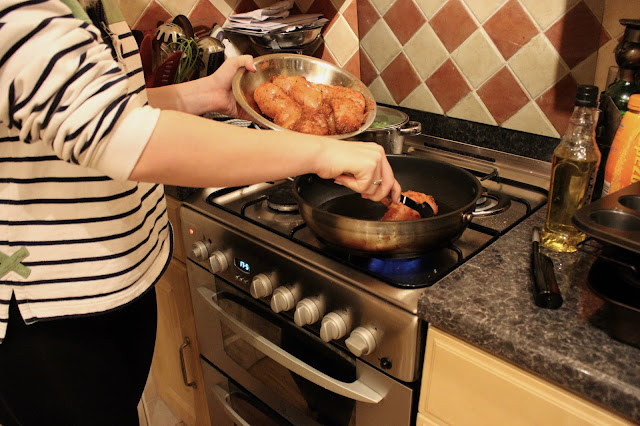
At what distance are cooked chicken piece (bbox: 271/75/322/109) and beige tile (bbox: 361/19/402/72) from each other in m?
0.48

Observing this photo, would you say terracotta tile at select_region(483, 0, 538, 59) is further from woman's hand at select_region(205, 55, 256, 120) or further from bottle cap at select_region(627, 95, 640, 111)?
woman's hand at select_region(205, 55, 256, 120)

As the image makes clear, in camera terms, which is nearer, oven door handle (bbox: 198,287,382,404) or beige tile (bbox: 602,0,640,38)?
oven door handle (bbox: 198,287,382,404)

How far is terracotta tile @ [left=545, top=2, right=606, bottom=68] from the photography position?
45.1 inches

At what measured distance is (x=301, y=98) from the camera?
107cm

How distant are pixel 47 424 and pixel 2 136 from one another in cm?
50

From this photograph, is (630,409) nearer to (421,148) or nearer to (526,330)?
(526,330)

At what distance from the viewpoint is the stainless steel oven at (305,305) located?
88cm

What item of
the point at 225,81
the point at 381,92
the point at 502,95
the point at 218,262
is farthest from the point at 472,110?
the point at 218,262

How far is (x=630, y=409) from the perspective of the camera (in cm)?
62

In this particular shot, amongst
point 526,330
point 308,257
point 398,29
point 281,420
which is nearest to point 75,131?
point 308,257

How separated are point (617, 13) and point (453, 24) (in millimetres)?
377

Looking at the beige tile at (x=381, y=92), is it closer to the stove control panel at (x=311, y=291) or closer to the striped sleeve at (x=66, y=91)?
the stove control panel at (x=311, y=291)

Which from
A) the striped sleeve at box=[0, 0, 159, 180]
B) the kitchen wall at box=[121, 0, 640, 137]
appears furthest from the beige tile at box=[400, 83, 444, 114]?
the striped sleeve at box=[0, 0, 159, 180]

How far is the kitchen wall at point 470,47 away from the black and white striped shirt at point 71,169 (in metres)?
0.81
